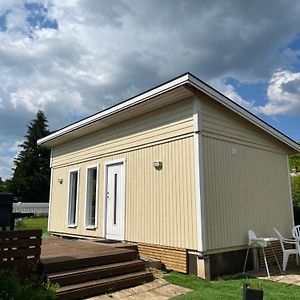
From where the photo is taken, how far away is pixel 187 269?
5.79 metres

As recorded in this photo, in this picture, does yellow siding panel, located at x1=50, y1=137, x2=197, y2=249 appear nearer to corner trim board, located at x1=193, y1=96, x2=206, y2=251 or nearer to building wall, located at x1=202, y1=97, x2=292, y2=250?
corner trim board, located at x1=193, y1=96, x2=206, y2=251

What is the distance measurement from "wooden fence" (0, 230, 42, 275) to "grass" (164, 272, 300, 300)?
2216 mm

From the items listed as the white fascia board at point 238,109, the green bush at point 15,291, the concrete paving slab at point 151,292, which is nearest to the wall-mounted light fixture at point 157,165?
the white fascia board at point 238,109

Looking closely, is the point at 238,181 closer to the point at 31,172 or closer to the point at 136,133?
the point at 136,133

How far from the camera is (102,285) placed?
478 cm

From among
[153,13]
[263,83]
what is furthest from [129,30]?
[263,83]

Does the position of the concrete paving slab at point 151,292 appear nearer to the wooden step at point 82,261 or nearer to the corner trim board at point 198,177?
the wooden step at point 82,261

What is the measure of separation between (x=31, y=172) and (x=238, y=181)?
27.6 m

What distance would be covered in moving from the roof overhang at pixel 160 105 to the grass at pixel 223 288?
11.1 feet

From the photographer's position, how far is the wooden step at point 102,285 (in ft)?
→ 14.4

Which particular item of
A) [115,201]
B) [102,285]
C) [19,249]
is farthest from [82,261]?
[115,201]

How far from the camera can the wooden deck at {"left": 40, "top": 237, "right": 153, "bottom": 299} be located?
4566 millimetres

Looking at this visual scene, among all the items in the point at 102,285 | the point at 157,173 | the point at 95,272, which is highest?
the point at 157,173

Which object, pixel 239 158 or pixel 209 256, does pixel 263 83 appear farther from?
pixel 209 256
